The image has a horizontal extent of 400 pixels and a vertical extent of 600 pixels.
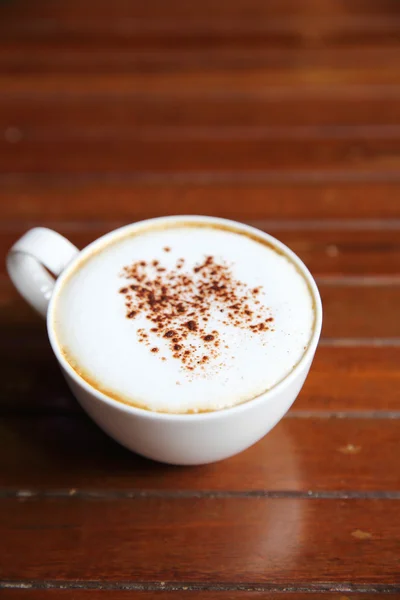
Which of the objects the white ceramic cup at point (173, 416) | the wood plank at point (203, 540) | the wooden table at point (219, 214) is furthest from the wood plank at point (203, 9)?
the wood plank at point (203, 540)

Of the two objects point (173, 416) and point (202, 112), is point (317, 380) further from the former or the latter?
point (202, 112)

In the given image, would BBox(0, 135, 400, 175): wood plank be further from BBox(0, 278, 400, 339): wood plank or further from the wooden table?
BBox(0, 278, 400, 339): wood plank

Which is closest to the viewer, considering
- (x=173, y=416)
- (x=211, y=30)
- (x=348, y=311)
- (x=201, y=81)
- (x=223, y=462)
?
(x=173, y=416)

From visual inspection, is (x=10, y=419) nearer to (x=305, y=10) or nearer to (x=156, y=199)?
(x=156, y=199)

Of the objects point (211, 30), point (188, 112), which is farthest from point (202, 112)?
point (211, 30)

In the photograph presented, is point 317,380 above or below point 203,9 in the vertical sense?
below

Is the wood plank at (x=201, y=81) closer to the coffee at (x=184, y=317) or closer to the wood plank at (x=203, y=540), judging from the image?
the coffee at (x=184, y=317)
